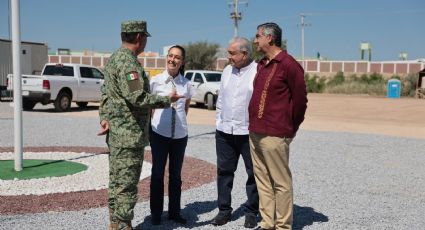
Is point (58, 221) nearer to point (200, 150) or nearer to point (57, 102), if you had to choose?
point (200, 150)

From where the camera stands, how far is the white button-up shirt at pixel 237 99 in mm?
4797

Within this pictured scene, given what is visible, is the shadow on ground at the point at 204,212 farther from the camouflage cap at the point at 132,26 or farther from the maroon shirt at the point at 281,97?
the camouflage cap at the point at 132,26

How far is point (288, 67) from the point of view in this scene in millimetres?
4180

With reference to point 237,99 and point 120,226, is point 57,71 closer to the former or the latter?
point 237,99

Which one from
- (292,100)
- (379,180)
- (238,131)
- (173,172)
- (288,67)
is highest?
(288,67)

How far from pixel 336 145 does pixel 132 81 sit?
26.3 feet

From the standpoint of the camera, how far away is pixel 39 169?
7.13m

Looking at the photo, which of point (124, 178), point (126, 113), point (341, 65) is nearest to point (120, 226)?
point (124, 178)

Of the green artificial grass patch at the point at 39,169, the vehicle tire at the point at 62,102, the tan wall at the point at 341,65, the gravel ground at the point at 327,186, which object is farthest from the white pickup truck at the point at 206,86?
the tan wall at the point at 341,65

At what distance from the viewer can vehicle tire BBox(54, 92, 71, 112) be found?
18614 millimetres

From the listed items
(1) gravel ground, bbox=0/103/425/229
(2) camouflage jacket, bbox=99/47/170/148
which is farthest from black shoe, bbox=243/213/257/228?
(2) camouflage jacket, bbox=99/47/170/148

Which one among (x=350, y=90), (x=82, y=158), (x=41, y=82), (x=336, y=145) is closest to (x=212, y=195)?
(x=82, y=158)

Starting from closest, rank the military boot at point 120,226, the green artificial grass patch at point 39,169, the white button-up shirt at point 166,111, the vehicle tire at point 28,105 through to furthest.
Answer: the military boot at point 120,226 → the white button-up shirt at point 166,111 → the green artificial grass patch at point 39,169 → the vehicle tire at point 28,105

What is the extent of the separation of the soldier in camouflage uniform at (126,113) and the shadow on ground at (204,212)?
74 centimetres
